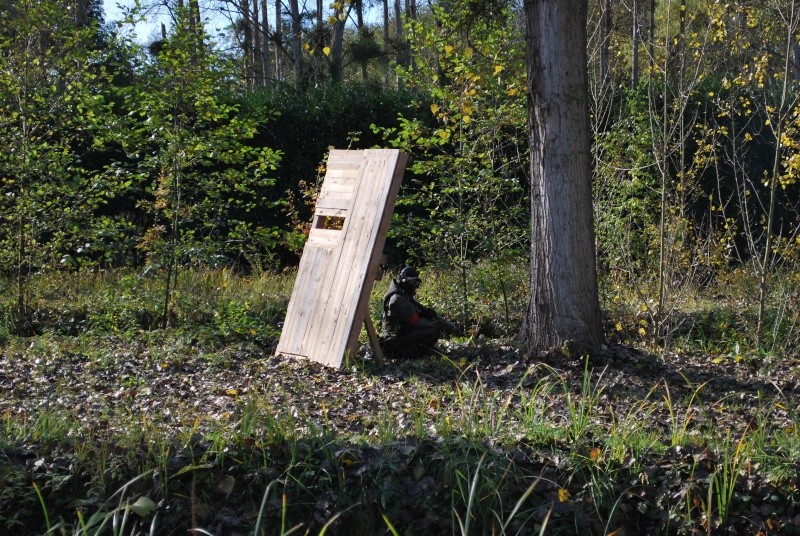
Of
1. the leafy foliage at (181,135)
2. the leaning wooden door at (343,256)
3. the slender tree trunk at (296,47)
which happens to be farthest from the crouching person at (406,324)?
the slender tree trunk at (296,47)

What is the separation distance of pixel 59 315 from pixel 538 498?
7098 mm

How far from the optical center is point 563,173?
282 inches

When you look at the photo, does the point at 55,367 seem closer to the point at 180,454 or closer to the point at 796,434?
the point at 180,454

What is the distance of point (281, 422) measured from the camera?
513cm

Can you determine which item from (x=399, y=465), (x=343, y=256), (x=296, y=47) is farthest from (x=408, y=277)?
(x=296, y=47)

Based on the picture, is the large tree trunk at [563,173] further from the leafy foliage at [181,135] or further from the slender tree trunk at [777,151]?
the leafy foliage at [181,135]

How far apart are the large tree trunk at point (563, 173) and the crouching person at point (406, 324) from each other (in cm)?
102

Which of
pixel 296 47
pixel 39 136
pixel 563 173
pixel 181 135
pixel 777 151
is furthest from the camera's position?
pixel 296 47

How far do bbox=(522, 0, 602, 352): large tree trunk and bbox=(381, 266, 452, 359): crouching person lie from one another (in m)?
1.02

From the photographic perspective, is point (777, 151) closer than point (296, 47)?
Yes

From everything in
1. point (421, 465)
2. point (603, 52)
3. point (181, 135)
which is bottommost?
point (421, 465)

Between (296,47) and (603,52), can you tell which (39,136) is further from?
(296,47)

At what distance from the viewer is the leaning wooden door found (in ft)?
24.5

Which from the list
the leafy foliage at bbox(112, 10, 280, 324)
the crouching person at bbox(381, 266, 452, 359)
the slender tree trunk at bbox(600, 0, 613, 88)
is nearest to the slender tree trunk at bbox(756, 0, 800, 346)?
the slender tree trunk at bbox(600, 0, 613, 88)
